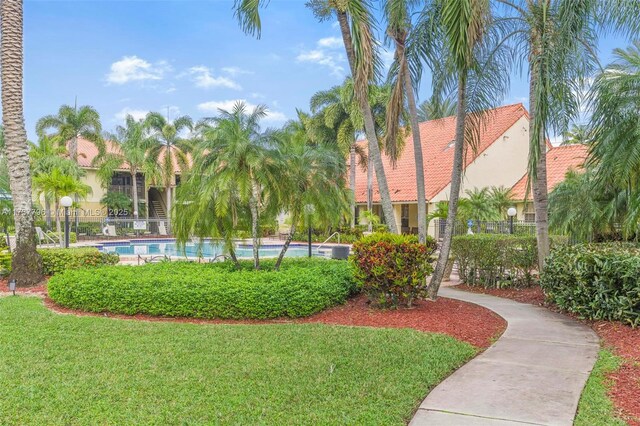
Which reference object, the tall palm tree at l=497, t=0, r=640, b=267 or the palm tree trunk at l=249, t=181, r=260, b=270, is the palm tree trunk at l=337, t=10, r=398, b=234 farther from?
the tall palm tree at l=497, t=0, r=640, b=267

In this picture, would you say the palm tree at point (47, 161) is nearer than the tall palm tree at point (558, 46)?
No

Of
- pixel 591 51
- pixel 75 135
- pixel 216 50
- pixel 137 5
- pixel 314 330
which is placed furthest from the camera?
pixel 75 135

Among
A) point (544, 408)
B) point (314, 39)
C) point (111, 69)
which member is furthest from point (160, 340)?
point (111, 69)

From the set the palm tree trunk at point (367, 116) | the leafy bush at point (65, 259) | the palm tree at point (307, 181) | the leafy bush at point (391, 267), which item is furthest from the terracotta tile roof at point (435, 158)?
the leafy bush at point (391, 267)

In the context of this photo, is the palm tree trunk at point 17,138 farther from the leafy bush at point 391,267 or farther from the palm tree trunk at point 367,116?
the leafy bush at point 391,267

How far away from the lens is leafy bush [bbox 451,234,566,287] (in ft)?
34.9

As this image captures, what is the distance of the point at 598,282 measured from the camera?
7.28m

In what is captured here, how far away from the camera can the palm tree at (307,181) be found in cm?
962

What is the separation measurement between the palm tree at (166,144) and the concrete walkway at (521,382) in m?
30.7

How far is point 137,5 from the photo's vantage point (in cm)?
1427

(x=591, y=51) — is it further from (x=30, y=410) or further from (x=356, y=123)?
(x=356, y=123)

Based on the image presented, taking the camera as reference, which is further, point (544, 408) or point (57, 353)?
point (57, 353)

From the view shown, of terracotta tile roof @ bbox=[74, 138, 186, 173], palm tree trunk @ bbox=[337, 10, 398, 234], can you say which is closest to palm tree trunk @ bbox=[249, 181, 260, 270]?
palm tree trunk @ bbox=[337, 10, 398, 234]

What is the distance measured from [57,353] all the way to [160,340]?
1.18 metres
